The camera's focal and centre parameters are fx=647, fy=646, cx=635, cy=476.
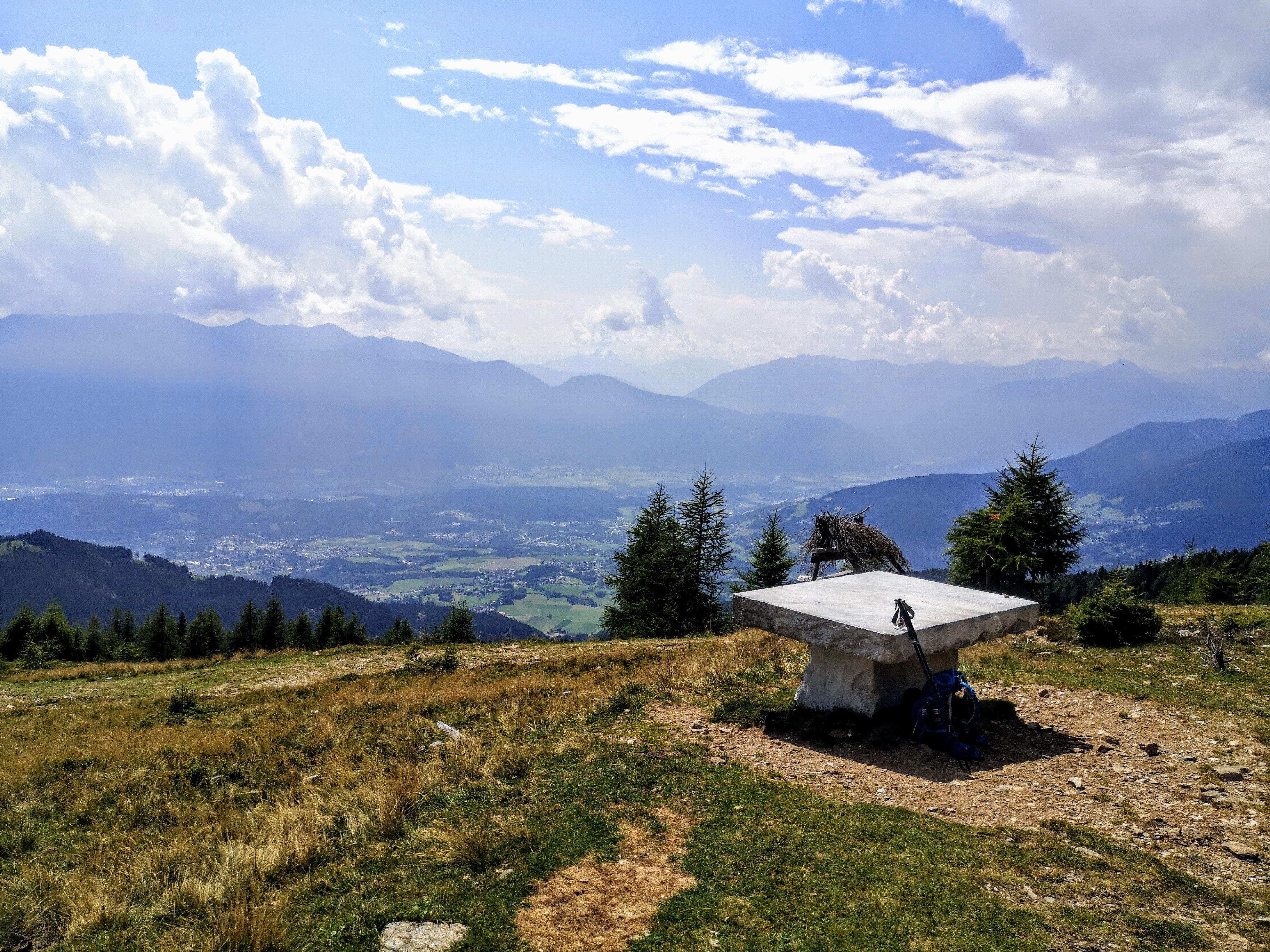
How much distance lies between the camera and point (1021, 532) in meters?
28.9

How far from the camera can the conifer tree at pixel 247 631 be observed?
61.7 m

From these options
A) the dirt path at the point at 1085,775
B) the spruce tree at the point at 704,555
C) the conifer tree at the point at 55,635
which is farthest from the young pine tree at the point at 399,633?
the dirt path at the point at 1085,775

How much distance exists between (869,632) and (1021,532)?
23.8 m

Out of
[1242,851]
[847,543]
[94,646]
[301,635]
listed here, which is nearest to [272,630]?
[301,635]

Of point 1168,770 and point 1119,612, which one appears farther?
point 1119,612

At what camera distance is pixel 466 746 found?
32.7 feet

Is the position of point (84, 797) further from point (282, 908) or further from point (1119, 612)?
point (1119, 612)

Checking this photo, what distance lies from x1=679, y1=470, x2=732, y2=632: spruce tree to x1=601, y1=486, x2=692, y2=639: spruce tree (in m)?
0.27

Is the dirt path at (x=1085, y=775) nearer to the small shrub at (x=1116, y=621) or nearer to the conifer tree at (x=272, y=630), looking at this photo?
the small shrub at (x=1116, y=621)

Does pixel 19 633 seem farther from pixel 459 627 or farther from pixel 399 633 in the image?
pixel 459 627

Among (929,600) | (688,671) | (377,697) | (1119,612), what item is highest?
(929,600)

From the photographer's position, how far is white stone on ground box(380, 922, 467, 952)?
5.19 m

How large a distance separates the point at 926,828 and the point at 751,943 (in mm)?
3047

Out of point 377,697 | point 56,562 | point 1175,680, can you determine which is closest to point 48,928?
point 377,697
